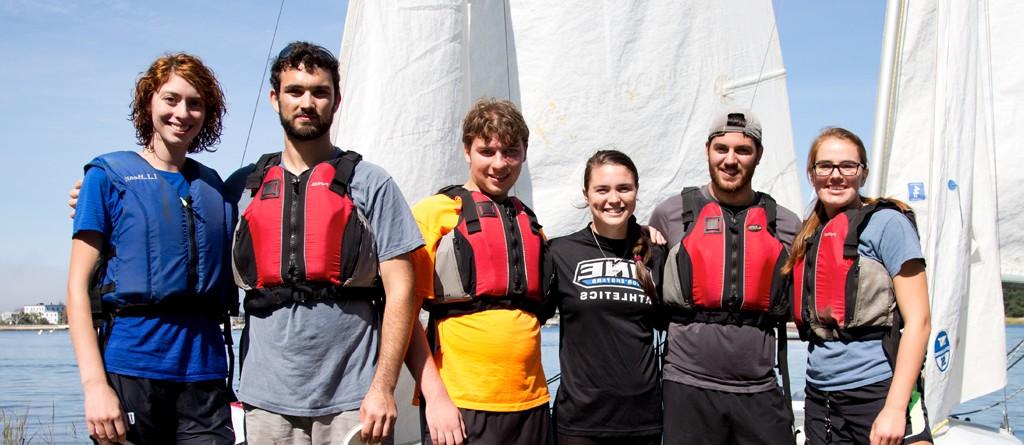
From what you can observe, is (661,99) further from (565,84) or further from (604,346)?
(604,346)

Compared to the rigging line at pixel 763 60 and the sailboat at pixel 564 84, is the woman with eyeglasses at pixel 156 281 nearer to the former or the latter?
the sailboat at pixel 564 84

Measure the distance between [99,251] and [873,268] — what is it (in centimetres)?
262

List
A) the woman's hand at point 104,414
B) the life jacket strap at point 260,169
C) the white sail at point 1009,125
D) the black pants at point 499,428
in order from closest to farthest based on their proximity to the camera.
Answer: the woman's hand at point 104,414, the life jacket strap at point 260,169, the black pants at point 499,428, the white sail at point 1009,125

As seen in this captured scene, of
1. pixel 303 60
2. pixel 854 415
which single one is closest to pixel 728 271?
pixel 854 415

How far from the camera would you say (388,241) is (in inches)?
110

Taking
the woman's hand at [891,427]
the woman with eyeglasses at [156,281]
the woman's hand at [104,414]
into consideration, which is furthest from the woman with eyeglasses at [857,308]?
the woman's hand at [104,414]

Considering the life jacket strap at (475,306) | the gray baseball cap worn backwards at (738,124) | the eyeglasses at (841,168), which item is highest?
the gray baseball cap worn backwards at (738,124)

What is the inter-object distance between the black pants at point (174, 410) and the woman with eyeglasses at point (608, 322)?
1238 mm

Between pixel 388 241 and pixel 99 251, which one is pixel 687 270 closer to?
pixel 388 241

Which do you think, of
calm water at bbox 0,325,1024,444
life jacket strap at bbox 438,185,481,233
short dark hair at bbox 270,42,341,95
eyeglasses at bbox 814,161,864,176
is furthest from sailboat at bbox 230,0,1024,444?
calm water at bbox 0,325,1024,444

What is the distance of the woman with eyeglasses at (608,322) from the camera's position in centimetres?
332

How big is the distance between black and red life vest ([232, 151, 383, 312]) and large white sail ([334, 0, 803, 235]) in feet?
5.22

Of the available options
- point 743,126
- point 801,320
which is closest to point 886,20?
point 743,126

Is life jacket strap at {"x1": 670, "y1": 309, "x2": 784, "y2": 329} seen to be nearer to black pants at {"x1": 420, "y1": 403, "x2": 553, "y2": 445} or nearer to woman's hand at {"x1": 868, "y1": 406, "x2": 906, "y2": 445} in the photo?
woman's hand at {"x1": 868, "y1": 406, "x2": 906, "y2": 445}
